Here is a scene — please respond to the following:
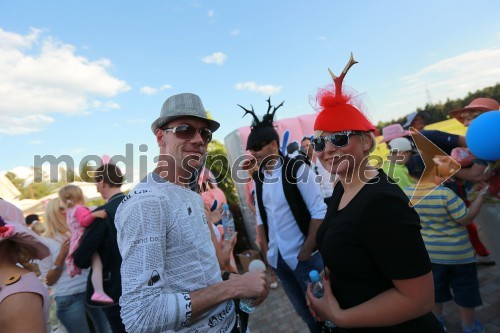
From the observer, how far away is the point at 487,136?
2629mm

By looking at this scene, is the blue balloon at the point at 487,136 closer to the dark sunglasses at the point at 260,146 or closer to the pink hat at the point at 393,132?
the dark sunglasses at the point at 260,146

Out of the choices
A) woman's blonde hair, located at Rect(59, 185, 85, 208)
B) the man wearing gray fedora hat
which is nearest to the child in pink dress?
woman's blonde hair, located at Rect(59, 185, 85, 208)

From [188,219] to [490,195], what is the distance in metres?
3.37

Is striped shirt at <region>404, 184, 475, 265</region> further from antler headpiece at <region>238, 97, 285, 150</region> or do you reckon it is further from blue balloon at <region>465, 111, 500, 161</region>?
antler headpiece at <region>238, 97, 285, 150</region>

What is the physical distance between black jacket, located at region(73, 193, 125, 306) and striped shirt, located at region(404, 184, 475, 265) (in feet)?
10.7

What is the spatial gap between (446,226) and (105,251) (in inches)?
145

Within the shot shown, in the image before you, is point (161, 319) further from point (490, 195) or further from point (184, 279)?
point (490, 195)

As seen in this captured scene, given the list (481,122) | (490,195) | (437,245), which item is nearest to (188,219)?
(437,245)

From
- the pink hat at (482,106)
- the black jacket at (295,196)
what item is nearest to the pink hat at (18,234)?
the black jacket at (295,196)

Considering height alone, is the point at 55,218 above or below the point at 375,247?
below

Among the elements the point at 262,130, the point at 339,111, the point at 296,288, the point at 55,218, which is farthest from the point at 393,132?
the point at 55,218

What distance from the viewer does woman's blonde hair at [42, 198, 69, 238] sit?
12.4ft

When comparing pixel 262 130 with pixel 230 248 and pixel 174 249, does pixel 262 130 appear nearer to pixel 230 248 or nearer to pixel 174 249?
pixel 230 248

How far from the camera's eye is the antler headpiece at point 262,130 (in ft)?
10.6
